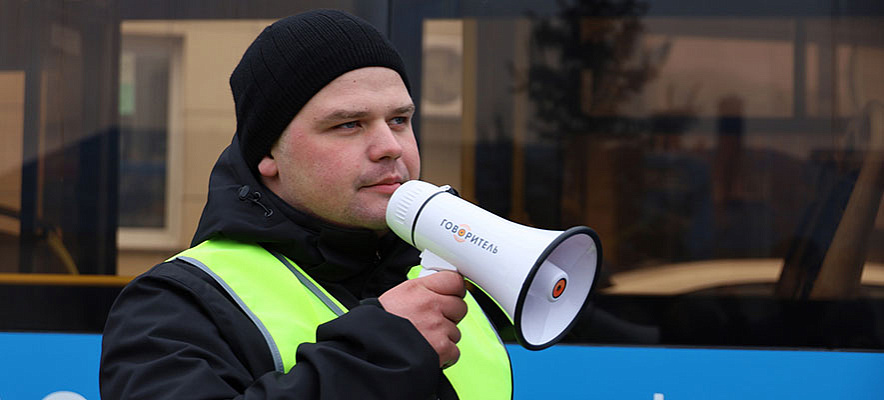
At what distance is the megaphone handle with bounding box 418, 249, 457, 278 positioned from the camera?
1.44 metres

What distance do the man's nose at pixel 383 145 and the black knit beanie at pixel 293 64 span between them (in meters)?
0.14

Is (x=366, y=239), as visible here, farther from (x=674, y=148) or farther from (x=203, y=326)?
(x=674, y=148)

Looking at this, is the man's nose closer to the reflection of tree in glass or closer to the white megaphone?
the white megaphone

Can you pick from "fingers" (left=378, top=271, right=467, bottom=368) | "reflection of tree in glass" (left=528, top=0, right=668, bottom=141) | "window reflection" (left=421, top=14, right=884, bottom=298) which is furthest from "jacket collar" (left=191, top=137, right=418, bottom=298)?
"reflection of tree in glass" (left=528, top=0, right=668, bottom=141)

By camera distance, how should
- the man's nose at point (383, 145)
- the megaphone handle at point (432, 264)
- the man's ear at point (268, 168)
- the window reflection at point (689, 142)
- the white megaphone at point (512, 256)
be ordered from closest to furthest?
the white megaphone at point (512, 256) → the megaphone handle at point (432, 264) → the man's nose at point (383, 145) → the man's ear at point (268, 168) → the window reflection at point (689, 142)

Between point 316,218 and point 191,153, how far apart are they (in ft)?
5.33

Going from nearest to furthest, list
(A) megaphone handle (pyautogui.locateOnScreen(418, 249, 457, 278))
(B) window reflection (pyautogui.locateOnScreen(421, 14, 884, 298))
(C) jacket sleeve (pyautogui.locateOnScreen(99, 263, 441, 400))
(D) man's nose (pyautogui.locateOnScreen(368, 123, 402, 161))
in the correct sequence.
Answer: (C) jacket sleeve (pyautogui.locateOnScreen(99, 263, 441, 400)) < (A) megaphone handle (pyautogui.locateOnScreen(418, 249, 457, 278)) < (D) man's nose (pyautogui.locateOnScreen(368, 123, 402, 161)) < (B) window reflection (pyautogui.locateOnScreen(421, 14, 884, 298))

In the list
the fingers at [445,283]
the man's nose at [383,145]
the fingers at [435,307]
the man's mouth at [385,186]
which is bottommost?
the fingers at [435,307]

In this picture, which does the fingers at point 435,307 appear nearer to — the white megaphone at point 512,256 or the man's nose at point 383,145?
the white megaphone at point 512,256

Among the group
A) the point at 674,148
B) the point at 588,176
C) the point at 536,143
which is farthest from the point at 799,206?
the point at 536,143

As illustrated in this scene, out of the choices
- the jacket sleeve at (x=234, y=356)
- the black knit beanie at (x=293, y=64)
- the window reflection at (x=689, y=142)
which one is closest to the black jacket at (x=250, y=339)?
the jacket sleeve at (x=234, y=356)

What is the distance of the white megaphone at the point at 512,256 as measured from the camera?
1.33m

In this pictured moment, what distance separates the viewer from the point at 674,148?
2.88 meters

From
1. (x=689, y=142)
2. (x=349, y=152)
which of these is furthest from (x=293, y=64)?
(x=689, y=142)
